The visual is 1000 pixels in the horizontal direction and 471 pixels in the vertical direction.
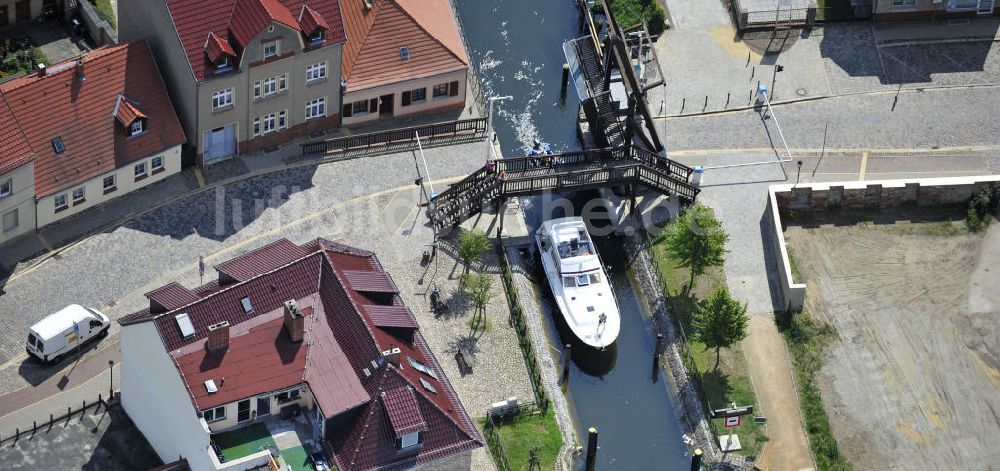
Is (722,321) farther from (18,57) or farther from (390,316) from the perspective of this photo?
(18,57)

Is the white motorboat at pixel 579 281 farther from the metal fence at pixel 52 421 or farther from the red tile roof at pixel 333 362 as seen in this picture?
the metal fence at pixel 52 421

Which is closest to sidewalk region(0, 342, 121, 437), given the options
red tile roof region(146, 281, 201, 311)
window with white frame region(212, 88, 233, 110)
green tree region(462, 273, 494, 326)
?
red tile roof region(146, 281, 201, 311)

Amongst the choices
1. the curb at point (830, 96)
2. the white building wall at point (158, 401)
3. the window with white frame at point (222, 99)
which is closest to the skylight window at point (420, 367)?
the white building wall at point (158, 401)

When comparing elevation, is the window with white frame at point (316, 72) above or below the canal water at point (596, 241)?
above

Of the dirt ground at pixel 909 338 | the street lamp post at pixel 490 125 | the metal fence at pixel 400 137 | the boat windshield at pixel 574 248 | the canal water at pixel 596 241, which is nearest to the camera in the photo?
the dirt ground at pixel 909 338

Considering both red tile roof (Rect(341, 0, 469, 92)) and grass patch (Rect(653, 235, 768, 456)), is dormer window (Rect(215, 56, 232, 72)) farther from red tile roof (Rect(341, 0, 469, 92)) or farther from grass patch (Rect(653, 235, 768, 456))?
grass patch (Rect(653, 235, 768, 456))

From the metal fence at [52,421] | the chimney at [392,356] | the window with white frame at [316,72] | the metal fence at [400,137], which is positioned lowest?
the metal fence at [52,421]
